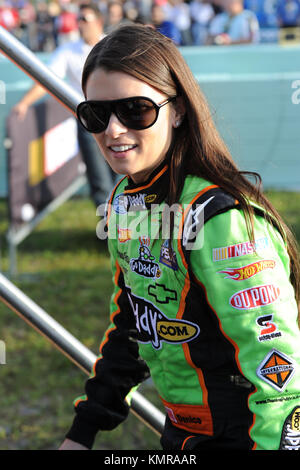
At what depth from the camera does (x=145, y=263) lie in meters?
1.18

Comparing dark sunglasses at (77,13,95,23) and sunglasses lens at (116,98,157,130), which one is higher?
sunglasses lens at (116,98,157,130)

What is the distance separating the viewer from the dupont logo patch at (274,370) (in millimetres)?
1001

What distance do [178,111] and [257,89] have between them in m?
4.90

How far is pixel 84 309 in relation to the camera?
4.00m

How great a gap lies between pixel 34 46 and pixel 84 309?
7.36 meters

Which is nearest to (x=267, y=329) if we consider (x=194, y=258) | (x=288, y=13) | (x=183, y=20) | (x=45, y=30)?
(x=194, y=258)

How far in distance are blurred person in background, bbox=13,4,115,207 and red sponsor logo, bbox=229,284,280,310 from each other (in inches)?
153

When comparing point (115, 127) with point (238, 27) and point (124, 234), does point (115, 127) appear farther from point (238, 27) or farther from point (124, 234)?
point (238, 27)

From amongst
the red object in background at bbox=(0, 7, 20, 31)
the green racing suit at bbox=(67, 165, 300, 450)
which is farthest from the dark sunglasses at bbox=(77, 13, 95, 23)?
the red object in background at bbox=(0, 7, 20, 31)

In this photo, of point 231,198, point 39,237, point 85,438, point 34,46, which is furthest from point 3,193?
point 231,198

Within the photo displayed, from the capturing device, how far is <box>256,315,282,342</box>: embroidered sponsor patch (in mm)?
993

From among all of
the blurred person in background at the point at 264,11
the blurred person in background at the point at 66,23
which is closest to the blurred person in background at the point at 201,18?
the blurred person in background at the point at 264,11

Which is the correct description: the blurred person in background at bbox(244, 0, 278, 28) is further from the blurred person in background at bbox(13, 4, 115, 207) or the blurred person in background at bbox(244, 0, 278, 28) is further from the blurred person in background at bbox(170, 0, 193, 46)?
the blurred person in background at bbox(13, 4, 115, 207)

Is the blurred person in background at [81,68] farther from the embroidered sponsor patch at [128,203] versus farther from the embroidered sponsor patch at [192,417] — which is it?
the embroidered sponsor patch at [192,417]
